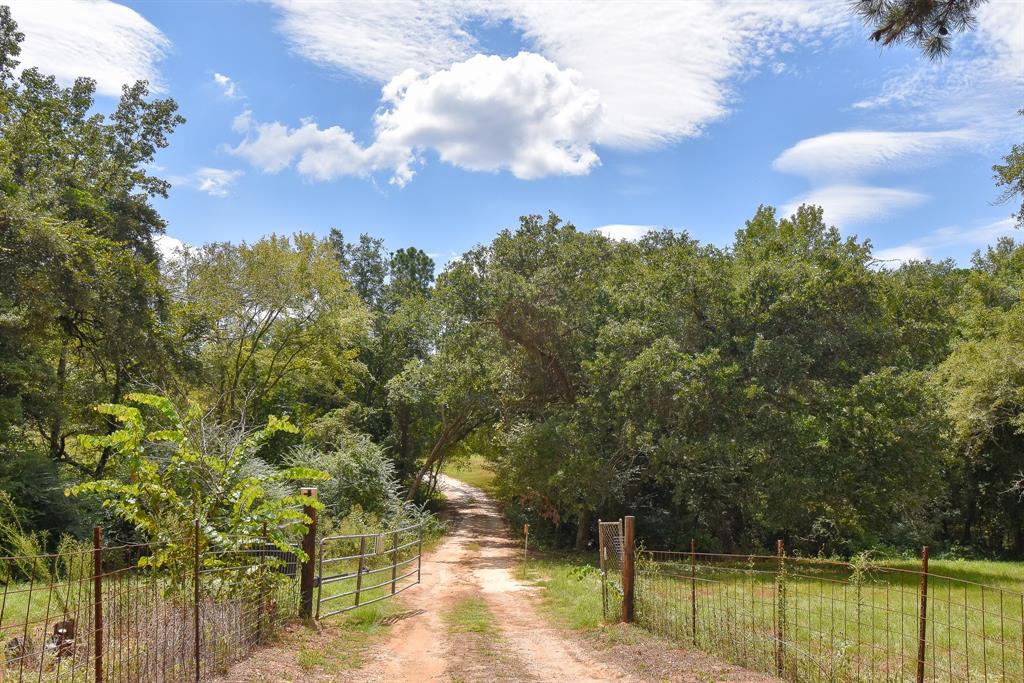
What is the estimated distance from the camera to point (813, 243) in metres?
18.9

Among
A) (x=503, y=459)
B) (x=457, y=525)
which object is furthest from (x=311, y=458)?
(x=457, y=525)

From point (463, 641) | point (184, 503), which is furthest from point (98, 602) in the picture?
point (463, 641)

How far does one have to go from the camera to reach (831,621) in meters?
6.78

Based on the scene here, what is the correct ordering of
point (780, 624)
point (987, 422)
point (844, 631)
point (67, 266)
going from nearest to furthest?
1. point (844, 631)
2. point (780, 624)
3. point (67, 266)
4. point (987, 422)

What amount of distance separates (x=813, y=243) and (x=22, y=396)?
20.2 metres

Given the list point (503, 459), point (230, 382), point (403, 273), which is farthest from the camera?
point (403, 273)

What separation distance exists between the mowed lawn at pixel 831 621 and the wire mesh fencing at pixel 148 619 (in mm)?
4727

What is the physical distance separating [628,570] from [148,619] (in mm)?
5945

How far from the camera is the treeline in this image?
16469 millimetres

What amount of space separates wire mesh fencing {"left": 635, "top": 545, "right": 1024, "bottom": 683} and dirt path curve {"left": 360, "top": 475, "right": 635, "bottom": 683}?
123cm

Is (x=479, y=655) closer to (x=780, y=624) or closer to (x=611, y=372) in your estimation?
(x=780, y=624)

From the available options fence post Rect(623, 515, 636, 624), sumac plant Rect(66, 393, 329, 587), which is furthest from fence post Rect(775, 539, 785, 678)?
sumac plant Rect(66, 393, 329, 587)

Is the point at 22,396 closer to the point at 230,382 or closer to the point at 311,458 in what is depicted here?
the point at 311,458

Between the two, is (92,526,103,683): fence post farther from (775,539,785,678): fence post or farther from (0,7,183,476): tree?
(0,7,183,476): tree
